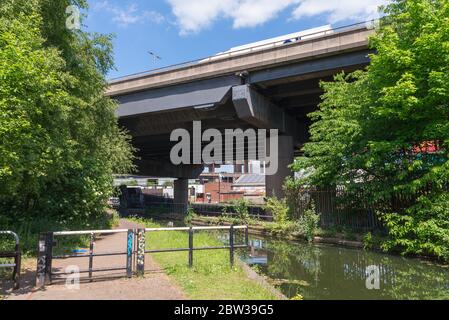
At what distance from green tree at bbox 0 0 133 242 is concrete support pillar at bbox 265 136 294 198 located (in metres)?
9.38

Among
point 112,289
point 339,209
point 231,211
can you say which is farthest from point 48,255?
point 231,211

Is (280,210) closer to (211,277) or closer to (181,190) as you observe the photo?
(211,277)

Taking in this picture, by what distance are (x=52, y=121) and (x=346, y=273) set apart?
8.64m

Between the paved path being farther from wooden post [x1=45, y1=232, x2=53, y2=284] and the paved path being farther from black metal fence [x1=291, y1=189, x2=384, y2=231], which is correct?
black metal fence [x1=291, y1=189, x2=384, y2=231]

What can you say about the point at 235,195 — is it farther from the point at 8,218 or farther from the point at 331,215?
the point at 8,218

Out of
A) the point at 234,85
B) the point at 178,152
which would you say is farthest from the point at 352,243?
the point at 178,152

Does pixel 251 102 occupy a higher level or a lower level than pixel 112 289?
higher

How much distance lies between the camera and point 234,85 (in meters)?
21.1

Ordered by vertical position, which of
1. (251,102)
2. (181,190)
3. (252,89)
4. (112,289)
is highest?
(252,89)

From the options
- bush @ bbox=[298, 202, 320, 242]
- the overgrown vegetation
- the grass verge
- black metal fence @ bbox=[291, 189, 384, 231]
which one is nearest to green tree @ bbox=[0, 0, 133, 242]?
the grass verge

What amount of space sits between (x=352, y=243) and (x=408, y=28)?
330 inches

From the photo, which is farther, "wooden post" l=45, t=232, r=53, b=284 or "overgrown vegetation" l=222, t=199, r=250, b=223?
"overgrown vegetation" l=222, t=199, r=250, b=223

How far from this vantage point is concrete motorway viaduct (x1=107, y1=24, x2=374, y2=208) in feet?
60.5

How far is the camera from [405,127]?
1309 cm
